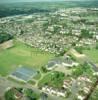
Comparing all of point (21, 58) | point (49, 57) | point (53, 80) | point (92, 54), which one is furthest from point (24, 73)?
point (92, 54)

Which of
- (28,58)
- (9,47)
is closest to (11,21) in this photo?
(9,47)

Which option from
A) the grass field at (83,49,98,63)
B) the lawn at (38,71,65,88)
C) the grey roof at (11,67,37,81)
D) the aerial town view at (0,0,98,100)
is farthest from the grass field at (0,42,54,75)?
the grass field at (83,49,98,63)

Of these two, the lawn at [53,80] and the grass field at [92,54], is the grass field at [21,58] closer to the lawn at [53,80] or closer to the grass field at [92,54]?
the lawn at [53,80]

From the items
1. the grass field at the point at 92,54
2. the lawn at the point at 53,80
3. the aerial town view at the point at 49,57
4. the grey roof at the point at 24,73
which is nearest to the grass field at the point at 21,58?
the aerial town view at the point at 49,57

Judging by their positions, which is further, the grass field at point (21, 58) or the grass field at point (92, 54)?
the grass field at point (92, 54)

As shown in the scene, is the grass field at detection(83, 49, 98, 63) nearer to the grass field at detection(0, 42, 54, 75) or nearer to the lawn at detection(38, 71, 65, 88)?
the grass field at detection(0, 42, 54, 75)

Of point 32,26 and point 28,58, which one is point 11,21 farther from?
→ point 28,58

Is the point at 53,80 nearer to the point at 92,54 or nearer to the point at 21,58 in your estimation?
the point at 21,58
